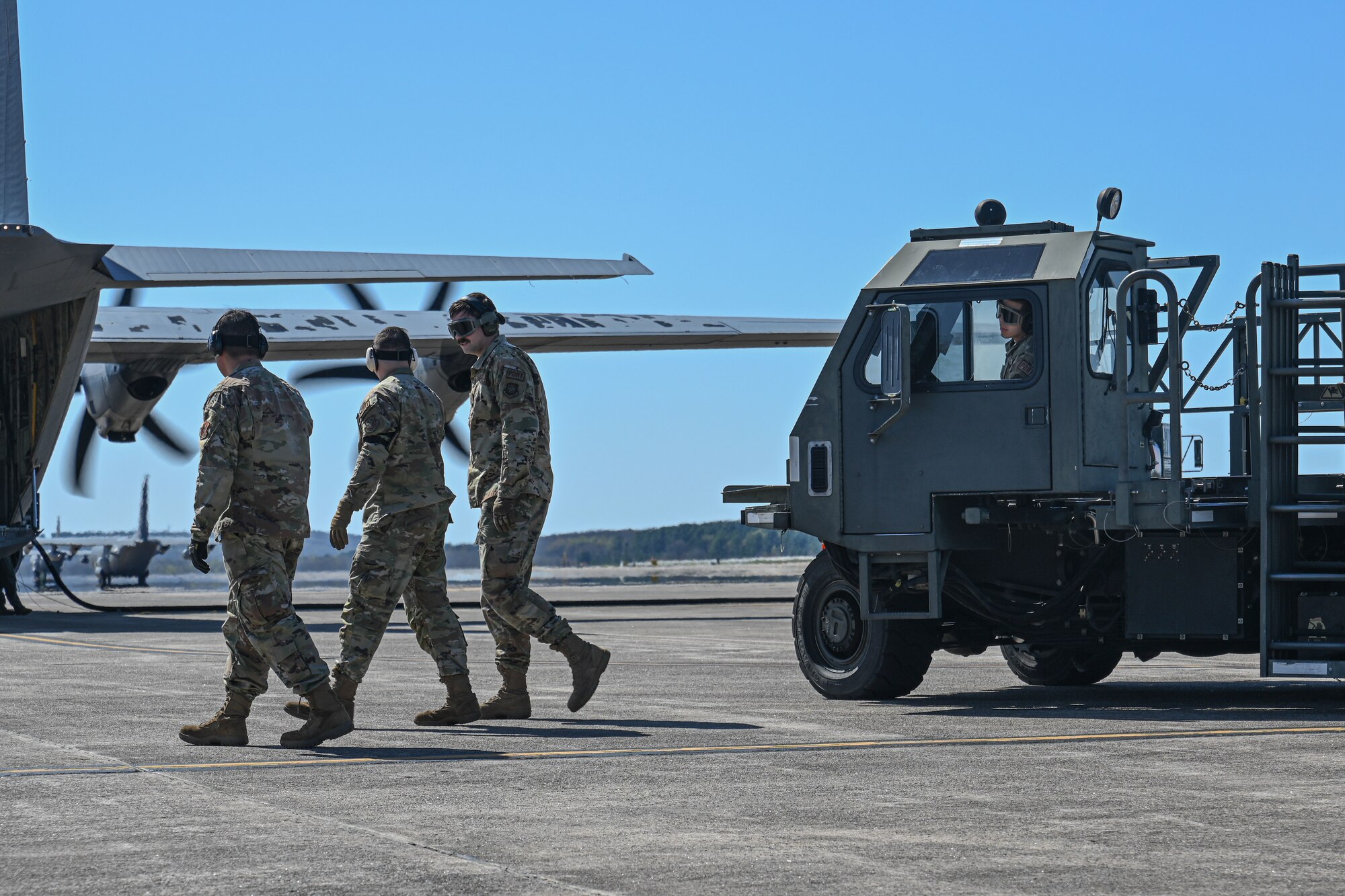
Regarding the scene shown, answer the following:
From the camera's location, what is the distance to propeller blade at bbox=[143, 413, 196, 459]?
101 feet

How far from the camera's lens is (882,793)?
7238 millimetres

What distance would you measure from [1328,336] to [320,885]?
361 inches

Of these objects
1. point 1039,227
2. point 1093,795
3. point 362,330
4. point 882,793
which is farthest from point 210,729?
point 362,330

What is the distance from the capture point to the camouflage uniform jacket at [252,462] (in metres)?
9.16

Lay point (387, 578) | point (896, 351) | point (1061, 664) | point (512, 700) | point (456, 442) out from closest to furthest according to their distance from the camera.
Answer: point (387, 578), point (512, 700), point (896, 351), point (1061, 664), point (456, 442)

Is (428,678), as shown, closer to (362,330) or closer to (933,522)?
(933,522)

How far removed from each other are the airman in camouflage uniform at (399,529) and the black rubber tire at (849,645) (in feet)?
9.47

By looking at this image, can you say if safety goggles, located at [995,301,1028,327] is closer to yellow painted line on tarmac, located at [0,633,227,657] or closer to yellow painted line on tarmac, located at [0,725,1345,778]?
yellow painted line on tarmac, located at [0,725,1345,778]

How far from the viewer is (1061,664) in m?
13.5

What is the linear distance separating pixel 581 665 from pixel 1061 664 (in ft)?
15.2

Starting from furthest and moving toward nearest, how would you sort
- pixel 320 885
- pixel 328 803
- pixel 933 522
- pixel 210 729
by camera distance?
pixel 933 522 < pixel 210 729 < pixel 328 803 < pixel 320 885

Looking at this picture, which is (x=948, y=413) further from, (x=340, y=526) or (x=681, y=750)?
(x=340, y=526)

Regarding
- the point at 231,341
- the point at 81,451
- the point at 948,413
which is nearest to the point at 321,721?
the point at 231,341

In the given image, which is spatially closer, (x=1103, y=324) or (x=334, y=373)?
(x=1103, y=324)
